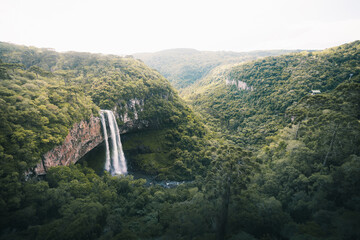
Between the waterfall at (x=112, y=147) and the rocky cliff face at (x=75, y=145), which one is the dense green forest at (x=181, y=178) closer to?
the rocky cliff face at (x=75, y=145)

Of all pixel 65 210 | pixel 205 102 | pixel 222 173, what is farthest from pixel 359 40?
pixel 65 210

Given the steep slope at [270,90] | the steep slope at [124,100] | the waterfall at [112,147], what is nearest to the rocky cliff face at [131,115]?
the steep slope at [124,100]

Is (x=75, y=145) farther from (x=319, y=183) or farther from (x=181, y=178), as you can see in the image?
(x=319, y=183)

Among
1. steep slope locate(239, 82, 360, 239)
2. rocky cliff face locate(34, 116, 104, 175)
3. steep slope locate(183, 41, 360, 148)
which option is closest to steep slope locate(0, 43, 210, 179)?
rocky cliff face locate(34, 116, 104, 175)

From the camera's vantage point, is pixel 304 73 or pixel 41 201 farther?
pixel 304 73

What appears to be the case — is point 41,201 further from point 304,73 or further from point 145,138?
point 304,73
